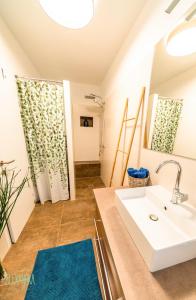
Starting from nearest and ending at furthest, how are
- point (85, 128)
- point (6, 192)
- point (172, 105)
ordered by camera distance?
point (172, 105)
point (6, 192)
point (85, 128)

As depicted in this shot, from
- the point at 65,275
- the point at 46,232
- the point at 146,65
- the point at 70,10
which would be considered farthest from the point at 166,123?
the point at 46,232

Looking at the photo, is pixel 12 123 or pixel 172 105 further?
pixel 12 123

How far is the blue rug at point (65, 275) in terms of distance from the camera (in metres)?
0.90

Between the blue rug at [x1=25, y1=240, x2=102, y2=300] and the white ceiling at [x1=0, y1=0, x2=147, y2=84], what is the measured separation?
8.80 feet

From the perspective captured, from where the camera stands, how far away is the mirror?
73 centimetres

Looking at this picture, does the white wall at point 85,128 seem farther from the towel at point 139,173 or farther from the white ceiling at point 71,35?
the towel at point 139,173

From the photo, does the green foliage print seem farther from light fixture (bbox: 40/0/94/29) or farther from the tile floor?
light fixture (bbox: 40/0/94/29)

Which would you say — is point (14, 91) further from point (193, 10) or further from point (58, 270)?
point (58, 270)

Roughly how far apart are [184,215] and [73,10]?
1.73m

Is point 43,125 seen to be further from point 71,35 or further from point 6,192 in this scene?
point 71,35

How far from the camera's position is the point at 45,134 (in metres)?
1.74

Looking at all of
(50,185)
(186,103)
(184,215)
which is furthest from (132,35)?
(50,185)

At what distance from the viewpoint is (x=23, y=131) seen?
162cm

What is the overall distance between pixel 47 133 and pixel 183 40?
5.96 feet
